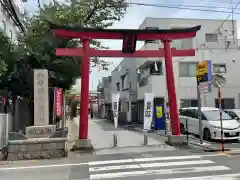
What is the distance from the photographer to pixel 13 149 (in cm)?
1173

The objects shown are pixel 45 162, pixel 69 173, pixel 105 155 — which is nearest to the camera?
pixel 69 173

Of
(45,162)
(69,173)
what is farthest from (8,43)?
(69,173)

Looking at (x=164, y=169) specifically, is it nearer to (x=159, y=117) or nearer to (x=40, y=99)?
→ (x=40, y=99)

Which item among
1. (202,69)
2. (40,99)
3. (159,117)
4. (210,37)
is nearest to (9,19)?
(40,99)

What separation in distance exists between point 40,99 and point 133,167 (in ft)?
21.0

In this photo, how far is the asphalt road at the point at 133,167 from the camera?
828cm

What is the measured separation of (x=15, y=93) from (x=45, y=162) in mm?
8239

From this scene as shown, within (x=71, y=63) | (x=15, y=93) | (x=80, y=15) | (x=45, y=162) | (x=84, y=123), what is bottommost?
(x=45, y=162)

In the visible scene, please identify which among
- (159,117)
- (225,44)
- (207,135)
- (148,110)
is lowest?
(207,135)

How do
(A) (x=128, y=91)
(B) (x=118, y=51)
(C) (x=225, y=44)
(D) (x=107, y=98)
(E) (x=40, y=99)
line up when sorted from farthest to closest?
(D) (x=107, y=98) < (A) (x=128, y=91) < (C) (x=225, y=44) < (B) (x=118, y=51) < (E) (x=40, y=99)

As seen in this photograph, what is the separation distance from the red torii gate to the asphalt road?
2.32 meters

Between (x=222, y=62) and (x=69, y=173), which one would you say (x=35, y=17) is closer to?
(x=69, y=173)

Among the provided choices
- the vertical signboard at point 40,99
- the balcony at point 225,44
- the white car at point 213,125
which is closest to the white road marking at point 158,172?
the vertical signboard at point 40,99

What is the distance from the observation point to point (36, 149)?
39.1 ft
